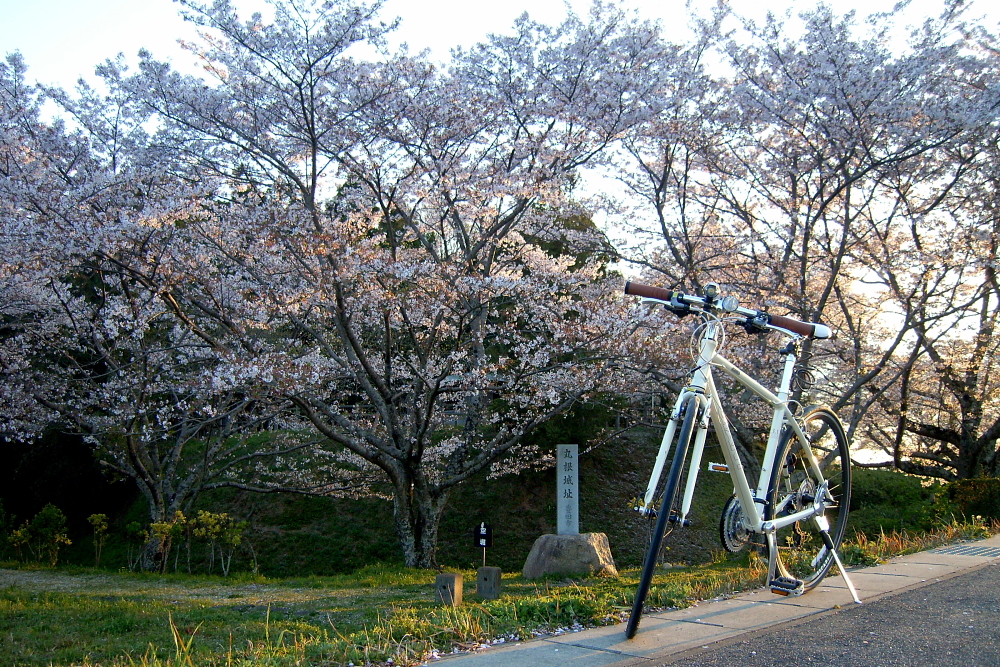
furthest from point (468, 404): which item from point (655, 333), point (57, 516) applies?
point (57, 516)

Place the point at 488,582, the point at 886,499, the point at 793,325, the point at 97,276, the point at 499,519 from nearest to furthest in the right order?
the point at 793,325
the point at 488,582
the point at 97,276
the point at 886,499
the point at 499,519

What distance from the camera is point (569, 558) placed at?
920cm

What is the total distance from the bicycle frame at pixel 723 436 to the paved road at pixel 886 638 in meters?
0.48

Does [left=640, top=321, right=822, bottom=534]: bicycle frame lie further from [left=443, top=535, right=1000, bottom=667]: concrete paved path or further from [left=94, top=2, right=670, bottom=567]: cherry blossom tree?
[left=94, top=2, right=670, bottom=567]: cherry blossom tree

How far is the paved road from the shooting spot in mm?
2588

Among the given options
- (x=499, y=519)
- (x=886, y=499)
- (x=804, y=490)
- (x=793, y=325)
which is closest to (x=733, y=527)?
(x=804, y=490)

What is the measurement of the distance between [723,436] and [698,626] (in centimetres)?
80

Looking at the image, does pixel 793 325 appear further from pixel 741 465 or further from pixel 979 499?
pixel 979 499

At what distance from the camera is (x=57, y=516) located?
12984 mm

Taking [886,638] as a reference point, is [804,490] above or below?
above

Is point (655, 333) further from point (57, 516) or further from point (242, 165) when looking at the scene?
A: point (57, 516)

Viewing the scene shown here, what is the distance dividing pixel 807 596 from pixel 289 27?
22.4 feet

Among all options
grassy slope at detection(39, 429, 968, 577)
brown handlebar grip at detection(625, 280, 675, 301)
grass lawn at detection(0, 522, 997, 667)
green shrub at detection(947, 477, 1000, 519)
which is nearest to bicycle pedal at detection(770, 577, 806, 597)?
grass lawn at detection(0, 522, 997, 667)

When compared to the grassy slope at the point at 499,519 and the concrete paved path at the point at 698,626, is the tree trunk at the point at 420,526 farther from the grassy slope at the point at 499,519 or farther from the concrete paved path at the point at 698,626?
the concrete paved path at the point at 698,626
